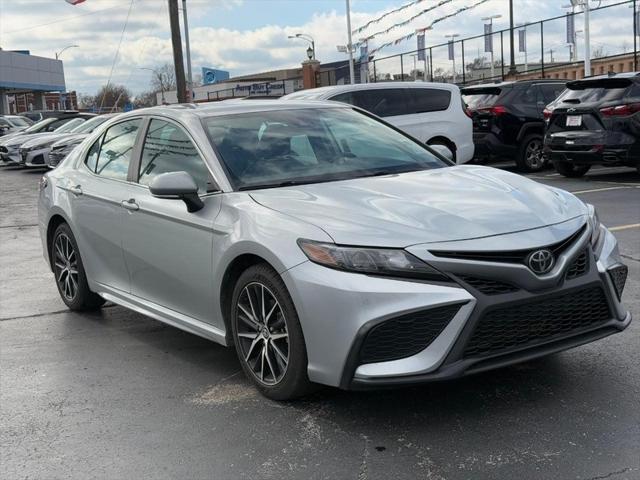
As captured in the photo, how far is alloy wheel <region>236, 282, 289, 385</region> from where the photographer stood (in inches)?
154

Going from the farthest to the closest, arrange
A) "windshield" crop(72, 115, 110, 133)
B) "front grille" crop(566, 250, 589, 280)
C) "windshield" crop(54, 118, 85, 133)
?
"windshield" crop(54, 118, 85, 133)
"windshield" crop(72, 115, 110, 133)
"front grille" crop(566, 250, 589, 280)

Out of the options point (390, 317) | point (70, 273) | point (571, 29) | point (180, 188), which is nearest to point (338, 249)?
point (390, 317)

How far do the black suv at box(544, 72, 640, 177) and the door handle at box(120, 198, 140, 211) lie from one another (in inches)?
355

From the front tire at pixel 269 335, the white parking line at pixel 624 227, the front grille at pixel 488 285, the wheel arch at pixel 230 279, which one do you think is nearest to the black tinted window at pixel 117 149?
the wheel arch at pixel 230 279

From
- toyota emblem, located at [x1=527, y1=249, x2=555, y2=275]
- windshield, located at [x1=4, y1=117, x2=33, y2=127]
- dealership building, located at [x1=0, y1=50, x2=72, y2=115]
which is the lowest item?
toyota emblem, located at [x1=527, y1=249, x2=555, y2=275]

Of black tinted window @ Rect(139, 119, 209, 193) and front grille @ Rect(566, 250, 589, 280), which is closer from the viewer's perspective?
front grille @ Rect(566, 250, 589, 280)

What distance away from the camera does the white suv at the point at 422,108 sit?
1259cm

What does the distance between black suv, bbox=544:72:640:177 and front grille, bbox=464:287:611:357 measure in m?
8.93

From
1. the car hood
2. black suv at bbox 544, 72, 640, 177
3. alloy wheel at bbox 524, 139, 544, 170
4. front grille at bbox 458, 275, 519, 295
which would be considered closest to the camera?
front grille at bbox 458, 275, 519, 295

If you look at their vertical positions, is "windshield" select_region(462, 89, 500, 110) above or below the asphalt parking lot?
above

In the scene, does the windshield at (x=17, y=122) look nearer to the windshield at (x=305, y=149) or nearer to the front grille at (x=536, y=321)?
the windshield at (x=305, y=149)

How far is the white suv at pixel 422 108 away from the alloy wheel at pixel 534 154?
6.57ft

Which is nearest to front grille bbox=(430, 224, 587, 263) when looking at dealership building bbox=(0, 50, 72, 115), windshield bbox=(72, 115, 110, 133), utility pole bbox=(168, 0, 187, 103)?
windshield bbox=(72, 115, 110, 133)

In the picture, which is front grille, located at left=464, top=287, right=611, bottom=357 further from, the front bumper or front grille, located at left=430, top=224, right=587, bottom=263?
front grille, located at left=430, top=224, right=587, bottom=263
